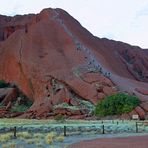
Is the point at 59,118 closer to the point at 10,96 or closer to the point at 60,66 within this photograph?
the point at 60,66

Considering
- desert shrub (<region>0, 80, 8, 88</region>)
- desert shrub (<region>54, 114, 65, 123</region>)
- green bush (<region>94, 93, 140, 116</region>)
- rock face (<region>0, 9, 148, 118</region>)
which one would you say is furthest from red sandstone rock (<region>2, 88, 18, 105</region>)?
green bush (<region>94, 93, 140, 116</region>)

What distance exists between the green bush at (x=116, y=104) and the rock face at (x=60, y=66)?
2844mm

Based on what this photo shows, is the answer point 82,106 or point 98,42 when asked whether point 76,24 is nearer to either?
point 98,42

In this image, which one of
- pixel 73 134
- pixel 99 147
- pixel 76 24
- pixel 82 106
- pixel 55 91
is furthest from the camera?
pixel 76 24

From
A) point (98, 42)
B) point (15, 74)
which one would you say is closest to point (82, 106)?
point (15, 74)

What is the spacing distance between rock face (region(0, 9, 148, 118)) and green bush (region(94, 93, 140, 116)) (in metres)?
2.84

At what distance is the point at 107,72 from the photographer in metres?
73.4

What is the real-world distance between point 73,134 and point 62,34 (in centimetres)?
4998

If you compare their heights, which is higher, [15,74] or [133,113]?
[15,74]

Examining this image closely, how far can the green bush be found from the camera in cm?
5903

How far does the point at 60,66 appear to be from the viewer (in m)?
73.6

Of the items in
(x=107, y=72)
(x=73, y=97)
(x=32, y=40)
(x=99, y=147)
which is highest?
(x=32, y=40)

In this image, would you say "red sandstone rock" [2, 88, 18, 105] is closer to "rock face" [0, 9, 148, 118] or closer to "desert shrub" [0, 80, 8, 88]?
"rock face" [0, 9, 148, 118]

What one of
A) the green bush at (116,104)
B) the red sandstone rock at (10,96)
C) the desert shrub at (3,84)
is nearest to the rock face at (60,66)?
the desert shrub at (3,84)
